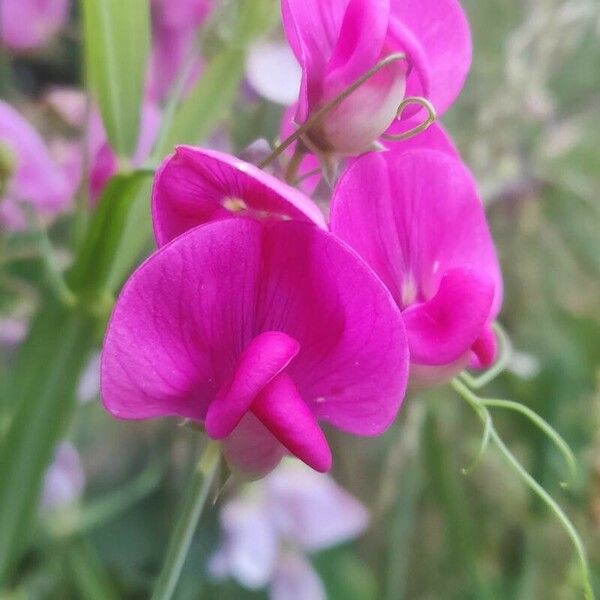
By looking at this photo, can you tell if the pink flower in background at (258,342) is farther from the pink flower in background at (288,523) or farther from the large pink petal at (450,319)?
the pink flower in background at (288,523)

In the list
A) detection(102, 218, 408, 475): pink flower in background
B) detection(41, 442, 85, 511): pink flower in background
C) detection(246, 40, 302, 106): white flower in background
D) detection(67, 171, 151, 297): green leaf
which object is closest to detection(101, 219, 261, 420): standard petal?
detection(102, 218, 408, 475): pink flower in background

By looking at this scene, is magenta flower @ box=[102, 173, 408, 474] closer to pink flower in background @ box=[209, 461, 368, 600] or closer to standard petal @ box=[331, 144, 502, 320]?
standard petal @ box=[331, 144, 502, 320]

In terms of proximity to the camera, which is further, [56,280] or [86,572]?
[86,572]

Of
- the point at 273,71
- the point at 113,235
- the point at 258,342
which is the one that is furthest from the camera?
the point at 273,71

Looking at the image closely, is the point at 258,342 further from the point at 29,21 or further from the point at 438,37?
the point at 29,21

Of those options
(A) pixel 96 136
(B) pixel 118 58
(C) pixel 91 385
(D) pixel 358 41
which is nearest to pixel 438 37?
(D) pixel 358 41

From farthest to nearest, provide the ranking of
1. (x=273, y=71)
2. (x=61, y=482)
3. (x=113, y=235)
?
(x=61, y=482), (x=273, y=71), (x=113, y=235)

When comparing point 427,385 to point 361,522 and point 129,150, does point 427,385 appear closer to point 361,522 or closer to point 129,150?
point 129,150

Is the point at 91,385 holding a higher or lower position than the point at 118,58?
lower
